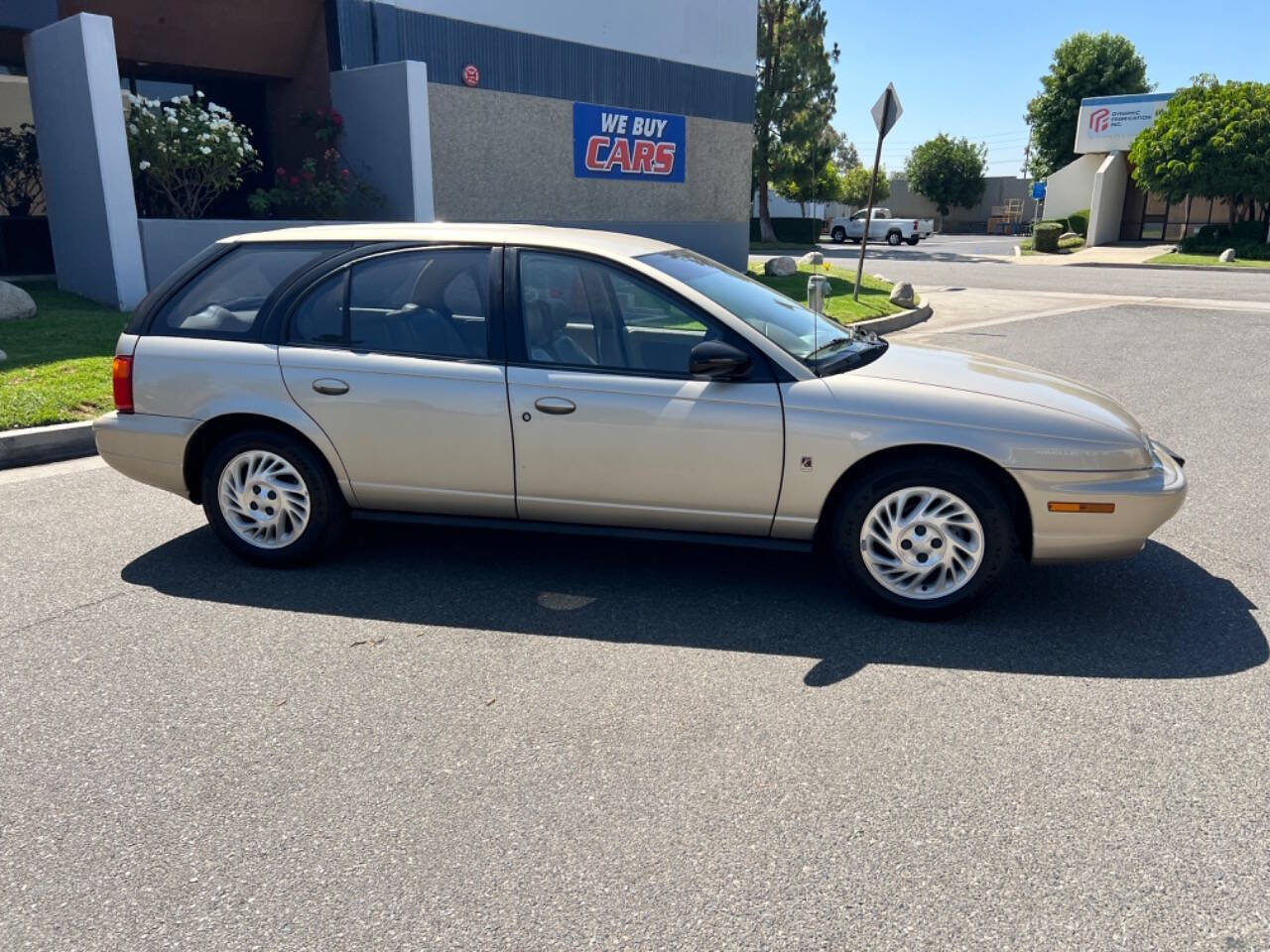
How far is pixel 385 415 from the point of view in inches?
178

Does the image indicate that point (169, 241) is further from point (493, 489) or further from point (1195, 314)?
point (1195, 314)

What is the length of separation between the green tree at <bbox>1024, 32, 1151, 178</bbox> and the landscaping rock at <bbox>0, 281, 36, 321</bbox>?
5781cm

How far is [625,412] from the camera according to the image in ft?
14.0

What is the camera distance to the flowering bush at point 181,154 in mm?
12414

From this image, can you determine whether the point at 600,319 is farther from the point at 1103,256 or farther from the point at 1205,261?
the point at 1103,256

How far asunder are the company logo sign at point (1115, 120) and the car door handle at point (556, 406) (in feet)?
154

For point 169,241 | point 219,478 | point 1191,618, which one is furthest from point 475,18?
point 1191,618

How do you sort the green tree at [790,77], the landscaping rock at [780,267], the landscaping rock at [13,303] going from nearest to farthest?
the landscaping rock at [13,303] < the landscaping rock at [780,267] < the green tree at [790,77]

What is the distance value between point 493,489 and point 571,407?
549mm

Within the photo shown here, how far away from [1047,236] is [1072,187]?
9.47 m

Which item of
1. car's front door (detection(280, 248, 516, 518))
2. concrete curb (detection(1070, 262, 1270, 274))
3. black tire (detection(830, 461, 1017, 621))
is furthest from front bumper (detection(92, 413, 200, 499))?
concrete curb (detection(1070, 262, 1270, 274))

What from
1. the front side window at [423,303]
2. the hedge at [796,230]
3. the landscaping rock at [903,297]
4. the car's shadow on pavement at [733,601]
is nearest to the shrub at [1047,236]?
the hedge at [796,230]

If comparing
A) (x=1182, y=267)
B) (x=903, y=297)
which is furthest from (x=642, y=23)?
(x=1182, y=267)

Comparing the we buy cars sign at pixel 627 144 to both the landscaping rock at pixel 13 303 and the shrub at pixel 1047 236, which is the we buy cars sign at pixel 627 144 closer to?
the landscaping rock at pixel 13 303
